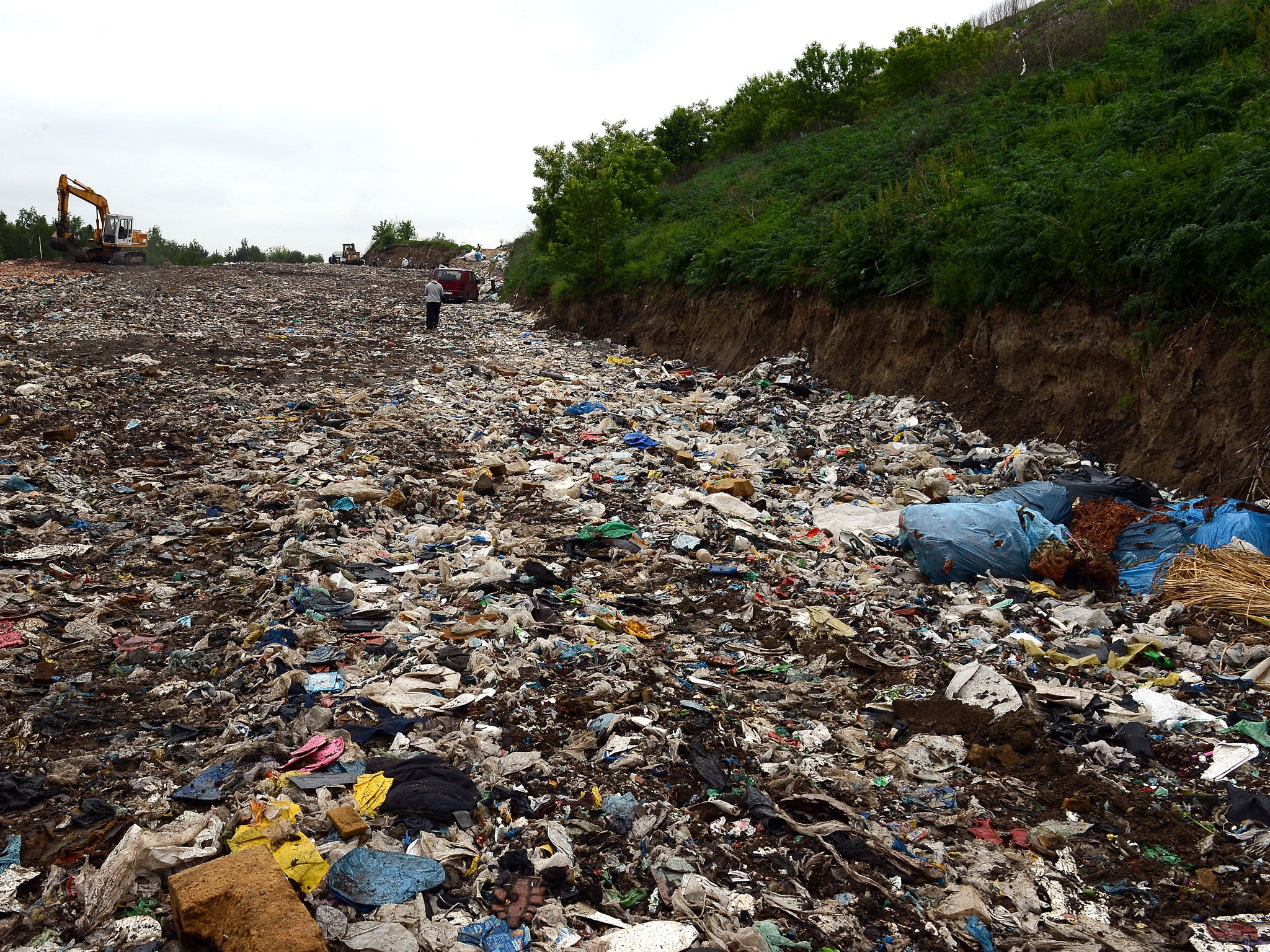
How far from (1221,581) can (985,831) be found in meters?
2.95

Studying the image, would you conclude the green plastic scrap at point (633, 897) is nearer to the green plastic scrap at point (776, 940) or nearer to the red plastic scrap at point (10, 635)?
the green plastic scrap at point (776, 940)

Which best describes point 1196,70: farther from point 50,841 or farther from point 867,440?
point 50,841

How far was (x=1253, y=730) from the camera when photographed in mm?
3721

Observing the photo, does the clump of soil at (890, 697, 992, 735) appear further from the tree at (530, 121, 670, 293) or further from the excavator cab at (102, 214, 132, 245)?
the excavator cab at (102, 214, 132, 245)

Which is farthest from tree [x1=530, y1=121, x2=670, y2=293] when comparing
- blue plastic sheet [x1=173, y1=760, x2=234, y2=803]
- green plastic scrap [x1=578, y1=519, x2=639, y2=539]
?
blue plastic sheet [x1=173, y1=760, x2=234, y2=803]

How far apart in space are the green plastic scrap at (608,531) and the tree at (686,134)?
29.9m

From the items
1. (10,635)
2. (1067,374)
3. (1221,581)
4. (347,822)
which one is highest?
(1067,374)

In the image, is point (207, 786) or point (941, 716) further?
point (941, 716)

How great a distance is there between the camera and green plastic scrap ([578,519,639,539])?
6504 mm

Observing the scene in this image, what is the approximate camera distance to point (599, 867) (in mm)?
2893

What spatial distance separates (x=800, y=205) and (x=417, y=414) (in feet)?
29.4

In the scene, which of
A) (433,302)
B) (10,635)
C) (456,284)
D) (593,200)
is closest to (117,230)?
(456,284)

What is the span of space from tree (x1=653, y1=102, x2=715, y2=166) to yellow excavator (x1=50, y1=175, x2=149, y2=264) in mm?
21100

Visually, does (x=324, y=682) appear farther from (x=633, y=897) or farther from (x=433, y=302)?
(x=433, y=302)
